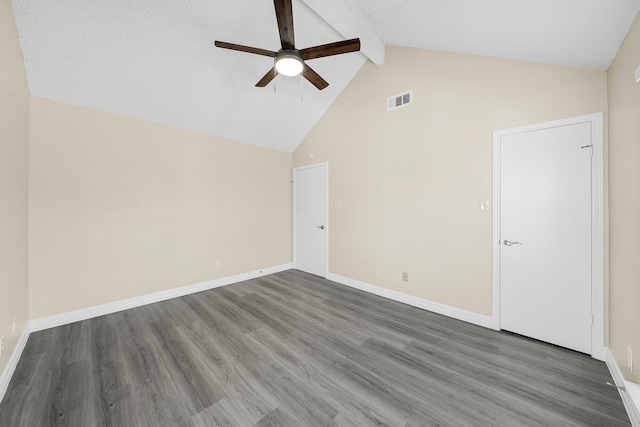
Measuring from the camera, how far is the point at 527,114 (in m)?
2.35

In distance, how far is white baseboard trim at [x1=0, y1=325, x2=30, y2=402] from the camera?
1.71 m

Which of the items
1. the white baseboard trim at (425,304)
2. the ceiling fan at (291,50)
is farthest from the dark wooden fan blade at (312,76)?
the white baseboard trim at (425,304)

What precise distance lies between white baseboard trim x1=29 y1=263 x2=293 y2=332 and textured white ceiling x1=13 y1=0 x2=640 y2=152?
96.7 inches

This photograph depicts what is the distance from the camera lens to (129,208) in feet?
10.4

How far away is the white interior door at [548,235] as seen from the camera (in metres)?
2.11

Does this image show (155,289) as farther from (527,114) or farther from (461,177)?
(527,114)

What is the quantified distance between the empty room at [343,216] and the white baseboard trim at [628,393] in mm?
30

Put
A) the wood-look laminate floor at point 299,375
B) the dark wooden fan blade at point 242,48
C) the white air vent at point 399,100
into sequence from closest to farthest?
the wood-look laminate floor at point 299,375, the dark wooden fan blade at point 242,48, the white air vent at point 399,100

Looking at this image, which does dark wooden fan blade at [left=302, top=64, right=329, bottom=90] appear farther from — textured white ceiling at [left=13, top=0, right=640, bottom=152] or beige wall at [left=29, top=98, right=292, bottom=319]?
beige wall at [left=29, top=98, right=292, bottom=319]

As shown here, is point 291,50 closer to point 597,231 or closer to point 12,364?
point 597,231

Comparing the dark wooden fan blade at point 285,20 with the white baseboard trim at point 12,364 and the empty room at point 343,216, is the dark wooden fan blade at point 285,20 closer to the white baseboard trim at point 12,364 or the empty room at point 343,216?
the empty room at point 343,216

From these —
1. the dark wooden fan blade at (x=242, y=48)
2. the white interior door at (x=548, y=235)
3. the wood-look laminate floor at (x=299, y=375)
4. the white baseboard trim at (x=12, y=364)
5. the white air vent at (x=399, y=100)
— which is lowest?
the wood-look laminate floor at (x=299, y=375)

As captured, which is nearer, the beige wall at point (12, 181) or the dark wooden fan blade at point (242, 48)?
the beige wall at point (12, 181)

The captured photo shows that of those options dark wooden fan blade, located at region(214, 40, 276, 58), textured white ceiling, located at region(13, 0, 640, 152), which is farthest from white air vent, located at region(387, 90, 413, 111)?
dark wooden fan blade, located at region(214, 40, 276, 58)
